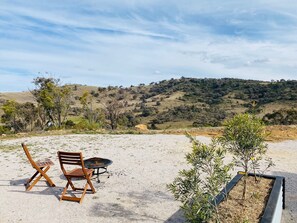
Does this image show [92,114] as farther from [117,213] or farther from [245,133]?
[245,133]

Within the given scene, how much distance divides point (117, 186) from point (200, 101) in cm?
3677

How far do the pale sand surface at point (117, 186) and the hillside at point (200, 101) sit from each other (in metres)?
13.9

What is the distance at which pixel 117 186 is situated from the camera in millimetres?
6793

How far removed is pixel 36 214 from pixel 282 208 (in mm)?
4502

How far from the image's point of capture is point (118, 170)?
815cm

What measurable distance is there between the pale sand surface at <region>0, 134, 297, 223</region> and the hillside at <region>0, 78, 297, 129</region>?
13.9 m

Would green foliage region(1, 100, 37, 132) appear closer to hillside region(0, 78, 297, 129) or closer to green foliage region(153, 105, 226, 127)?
hillside region(0, 78, 297, 129)

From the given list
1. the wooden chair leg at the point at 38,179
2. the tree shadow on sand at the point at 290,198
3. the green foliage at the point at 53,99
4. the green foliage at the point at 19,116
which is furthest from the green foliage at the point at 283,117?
the green foliage at the point at 19,116

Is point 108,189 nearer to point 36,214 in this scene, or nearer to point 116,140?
point 36,214

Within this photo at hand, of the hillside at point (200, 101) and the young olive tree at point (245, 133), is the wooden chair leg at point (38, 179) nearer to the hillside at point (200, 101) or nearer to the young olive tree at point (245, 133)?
the young olive tree at point (245, 133)

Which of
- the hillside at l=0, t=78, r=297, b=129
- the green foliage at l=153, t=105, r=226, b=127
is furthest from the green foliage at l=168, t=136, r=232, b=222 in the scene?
the green foliage at l=153, t=105, r=226, b=127

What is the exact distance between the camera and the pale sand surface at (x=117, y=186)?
5.25 m

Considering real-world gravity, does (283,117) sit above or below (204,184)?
below

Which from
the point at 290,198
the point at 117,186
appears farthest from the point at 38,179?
the point at 290,198
